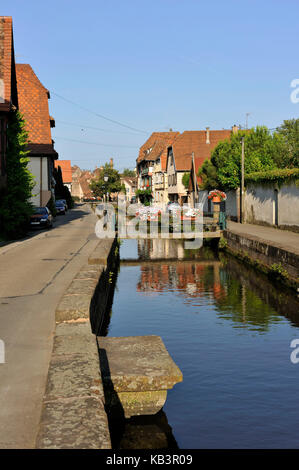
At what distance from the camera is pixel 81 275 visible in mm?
11516

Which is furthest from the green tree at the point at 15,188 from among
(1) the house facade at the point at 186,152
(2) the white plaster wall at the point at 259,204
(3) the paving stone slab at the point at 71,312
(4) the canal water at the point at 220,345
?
(1) the house facade at the point at 186,152

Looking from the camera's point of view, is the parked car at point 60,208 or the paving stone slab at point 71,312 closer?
the paving stone slab at point 71,312

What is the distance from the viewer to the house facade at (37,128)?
174ft

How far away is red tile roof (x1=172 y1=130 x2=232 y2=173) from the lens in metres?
79.9

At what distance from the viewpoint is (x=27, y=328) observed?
8.59 metres

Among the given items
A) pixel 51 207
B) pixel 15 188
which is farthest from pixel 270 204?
pixel 51 207

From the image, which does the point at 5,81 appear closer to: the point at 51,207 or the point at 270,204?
the point at 270,204

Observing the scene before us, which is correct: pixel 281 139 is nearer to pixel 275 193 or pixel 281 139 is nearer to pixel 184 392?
pixel 275 193

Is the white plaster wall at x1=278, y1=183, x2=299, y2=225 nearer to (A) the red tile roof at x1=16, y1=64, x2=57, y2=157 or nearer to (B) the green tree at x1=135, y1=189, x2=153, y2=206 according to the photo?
(A) the red tile roof at x1=16, y1=64, x2=57, y2=157

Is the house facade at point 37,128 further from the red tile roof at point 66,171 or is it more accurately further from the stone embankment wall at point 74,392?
the red tile roof at point 66,171

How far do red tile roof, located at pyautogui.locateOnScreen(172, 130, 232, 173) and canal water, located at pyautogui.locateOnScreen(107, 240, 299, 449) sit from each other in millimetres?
56585

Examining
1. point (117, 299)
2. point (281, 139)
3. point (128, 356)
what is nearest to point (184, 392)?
point (128, 356)

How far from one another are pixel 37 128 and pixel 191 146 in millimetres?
31087

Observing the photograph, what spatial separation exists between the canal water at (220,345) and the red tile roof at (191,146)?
56585 millimetres
